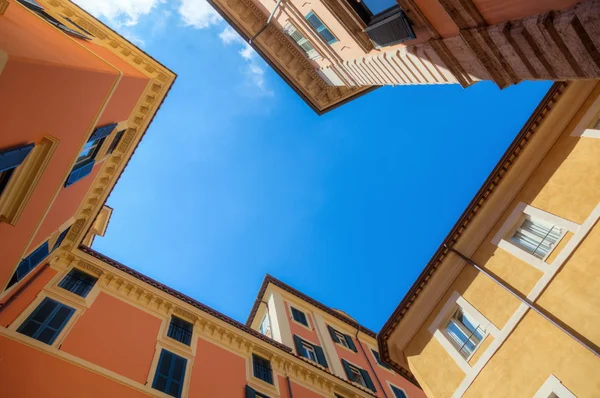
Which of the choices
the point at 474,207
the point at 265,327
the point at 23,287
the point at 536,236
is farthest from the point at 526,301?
the point at 265,327

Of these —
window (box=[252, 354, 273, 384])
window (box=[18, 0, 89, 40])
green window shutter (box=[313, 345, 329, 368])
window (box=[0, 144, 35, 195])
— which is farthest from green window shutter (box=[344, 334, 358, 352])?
window (box=[18, 0, 89, 40])

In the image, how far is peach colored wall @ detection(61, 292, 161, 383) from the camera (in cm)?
1073

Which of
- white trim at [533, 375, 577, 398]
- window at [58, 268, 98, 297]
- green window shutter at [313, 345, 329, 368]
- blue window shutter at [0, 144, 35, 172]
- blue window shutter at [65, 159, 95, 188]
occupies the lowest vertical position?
green window shutter at [313, 345, 329, 368]

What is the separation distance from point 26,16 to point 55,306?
8.78 m

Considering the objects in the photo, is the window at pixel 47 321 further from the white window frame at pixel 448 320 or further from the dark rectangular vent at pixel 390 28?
the dark rectangular vent at pixel 390 28

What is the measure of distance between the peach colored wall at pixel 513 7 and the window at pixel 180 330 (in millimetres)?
13866

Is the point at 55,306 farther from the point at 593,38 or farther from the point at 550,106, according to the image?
the point at 550,106

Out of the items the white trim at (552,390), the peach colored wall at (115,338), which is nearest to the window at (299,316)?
the peach colored wall at (115,338)

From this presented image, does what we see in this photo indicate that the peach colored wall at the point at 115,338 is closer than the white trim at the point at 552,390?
No

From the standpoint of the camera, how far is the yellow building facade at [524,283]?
25.7 ft

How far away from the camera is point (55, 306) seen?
11.5 metres

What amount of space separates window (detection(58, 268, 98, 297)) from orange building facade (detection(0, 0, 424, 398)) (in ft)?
0.18

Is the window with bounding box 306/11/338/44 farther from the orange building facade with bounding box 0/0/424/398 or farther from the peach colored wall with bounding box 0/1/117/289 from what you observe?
the peach colored wall with bounding box 0/1/117/289

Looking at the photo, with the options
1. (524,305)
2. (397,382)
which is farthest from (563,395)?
(397,382)
